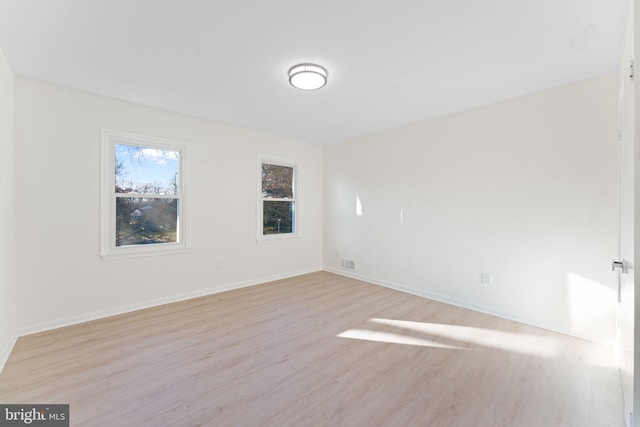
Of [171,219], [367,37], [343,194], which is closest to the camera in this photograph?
[367,37]

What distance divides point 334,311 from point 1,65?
3875 mm

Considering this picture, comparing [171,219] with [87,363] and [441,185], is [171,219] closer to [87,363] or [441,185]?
[87,363]

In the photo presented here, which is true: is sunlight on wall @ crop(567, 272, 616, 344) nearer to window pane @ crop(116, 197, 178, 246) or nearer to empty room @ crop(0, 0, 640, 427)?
empty room @ crop(0, 0, 640, 427)

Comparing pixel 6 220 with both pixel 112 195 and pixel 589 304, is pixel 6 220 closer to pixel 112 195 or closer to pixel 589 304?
pixel 112 195

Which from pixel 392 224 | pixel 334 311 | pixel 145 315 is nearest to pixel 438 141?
pixel 392 224

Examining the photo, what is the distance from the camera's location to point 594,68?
8.13ft

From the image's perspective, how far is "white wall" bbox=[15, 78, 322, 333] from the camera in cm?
277

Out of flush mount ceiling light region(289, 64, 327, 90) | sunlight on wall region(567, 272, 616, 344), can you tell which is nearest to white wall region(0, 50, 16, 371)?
flush mount ceiling light region(289, 64, 327, 90)

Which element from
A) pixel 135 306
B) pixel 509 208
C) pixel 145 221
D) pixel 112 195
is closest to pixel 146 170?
pixel 112 195

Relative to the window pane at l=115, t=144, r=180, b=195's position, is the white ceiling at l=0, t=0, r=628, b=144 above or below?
above

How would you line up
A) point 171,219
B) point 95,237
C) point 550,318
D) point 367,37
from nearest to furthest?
point 367,37, point 550,318, point 95,237, point 171,219

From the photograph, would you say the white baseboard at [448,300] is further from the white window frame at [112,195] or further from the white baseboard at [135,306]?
the white window frame at [112,195]

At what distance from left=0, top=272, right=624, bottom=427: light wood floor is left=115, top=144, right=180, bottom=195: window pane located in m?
1.58

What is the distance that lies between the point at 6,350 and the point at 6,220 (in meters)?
1.11
